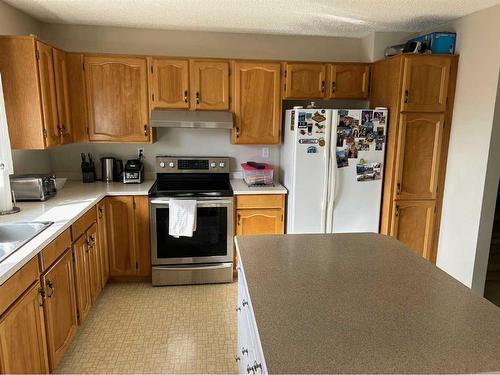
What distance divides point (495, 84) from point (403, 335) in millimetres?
2286

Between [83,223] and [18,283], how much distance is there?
92cm

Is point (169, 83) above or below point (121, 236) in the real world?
above

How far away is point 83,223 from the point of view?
250 cm

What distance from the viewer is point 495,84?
8.39 ft

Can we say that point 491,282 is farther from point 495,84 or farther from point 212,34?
point 212,34

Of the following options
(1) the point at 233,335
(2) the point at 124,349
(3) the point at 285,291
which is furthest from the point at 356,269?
(2) the point at 124,349

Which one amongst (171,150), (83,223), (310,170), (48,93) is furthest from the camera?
(171,150)

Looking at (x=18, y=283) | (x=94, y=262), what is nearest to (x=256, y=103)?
(x=94, y=262)

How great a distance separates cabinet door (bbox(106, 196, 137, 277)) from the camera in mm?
3107

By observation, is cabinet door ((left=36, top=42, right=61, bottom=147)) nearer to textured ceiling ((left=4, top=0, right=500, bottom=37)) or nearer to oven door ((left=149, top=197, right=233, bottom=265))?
textured ceiling ((left=4, top=0, right=500, bottom=37))

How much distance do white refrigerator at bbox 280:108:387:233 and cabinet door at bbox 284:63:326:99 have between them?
0.91 ft

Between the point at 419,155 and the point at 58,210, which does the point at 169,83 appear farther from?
the point at 419,155

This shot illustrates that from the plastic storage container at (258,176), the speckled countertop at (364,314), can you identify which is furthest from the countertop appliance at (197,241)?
the speckled countertop at (364,314)

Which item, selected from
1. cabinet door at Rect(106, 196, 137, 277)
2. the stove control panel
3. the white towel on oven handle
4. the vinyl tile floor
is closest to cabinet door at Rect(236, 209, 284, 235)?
the white towel on oven handle
